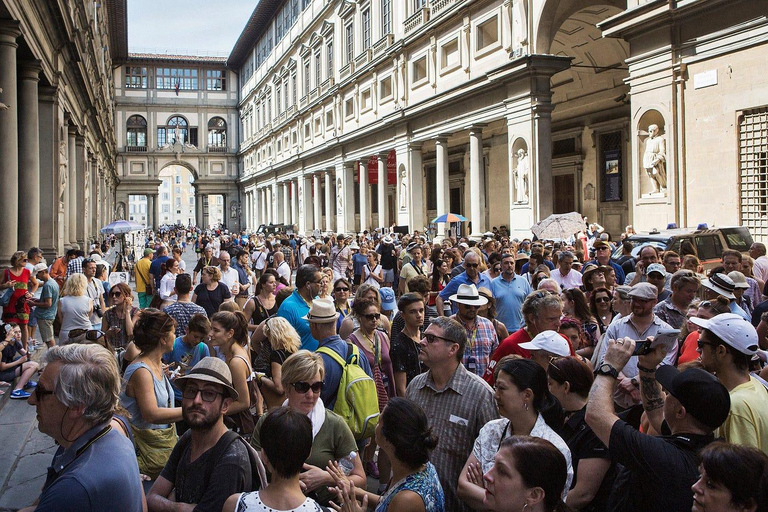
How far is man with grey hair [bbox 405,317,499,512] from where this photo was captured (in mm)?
4172

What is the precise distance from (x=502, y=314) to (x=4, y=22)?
36.5 feet

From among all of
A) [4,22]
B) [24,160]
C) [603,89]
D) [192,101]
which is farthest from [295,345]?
[192,101]

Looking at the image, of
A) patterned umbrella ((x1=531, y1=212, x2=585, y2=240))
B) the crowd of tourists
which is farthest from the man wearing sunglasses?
patterned umbrella ((x1=531, y1=212, x2=585, y2=240))

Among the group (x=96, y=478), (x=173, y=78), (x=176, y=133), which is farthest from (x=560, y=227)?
(x=173, y=78)

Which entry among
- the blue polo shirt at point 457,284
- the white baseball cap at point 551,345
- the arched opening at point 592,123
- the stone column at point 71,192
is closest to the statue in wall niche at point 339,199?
the arched opening at point 592,123

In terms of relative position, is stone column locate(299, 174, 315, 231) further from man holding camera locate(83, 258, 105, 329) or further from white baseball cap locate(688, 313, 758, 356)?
white baseball cap locate(688, 313, 758, 356)

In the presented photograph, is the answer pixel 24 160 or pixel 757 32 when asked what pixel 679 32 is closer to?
pixel 757 32

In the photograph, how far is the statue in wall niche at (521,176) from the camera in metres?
22.6

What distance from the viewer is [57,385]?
10.0 ft

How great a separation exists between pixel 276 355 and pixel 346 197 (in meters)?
36.1

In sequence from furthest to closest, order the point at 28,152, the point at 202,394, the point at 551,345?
the point at 28,152 < the point at 551,345 < the point at 202,394

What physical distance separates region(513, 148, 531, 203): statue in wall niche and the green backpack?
725 inches

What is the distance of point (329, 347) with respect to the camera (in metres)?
5.21

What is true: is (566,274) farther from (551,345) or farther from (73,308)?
(73,308)
